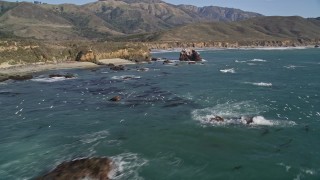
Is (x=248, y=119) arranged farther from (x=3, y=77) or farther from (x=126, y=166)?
(x=3, y=77)

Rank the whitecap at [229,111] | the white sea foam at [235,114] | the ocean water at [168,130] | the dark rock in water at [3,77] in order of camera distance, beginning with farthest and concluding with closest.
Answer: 1. the dark rock in water at [3,77]
2. the whitecap at [229,111]
3. the white sea foam at [235,114]
4. the ocean water at [168,130]

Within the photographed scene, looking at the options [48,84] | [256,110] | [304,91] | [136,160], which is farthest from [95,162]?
[48,84]

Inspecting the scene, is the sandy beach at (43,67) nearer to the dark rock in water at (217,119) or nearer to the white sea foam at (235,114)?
the white sea foam at (235,114)

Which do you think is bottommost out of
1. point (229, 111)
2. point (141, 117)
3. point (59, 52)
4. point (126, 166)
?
point (126, 166)

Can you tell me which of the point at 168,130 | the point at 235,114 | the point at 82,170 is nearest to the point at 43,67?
the point at 235,114

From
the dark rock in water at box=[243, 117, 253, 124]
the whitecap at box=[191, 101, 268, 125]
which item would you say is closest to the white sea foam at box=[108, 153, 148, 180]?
the whitecap at box=[191, 101, 268, 125]

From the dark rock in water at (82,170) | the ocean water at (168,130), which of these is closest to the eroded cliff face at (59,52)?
the ocean water at (168,130)
